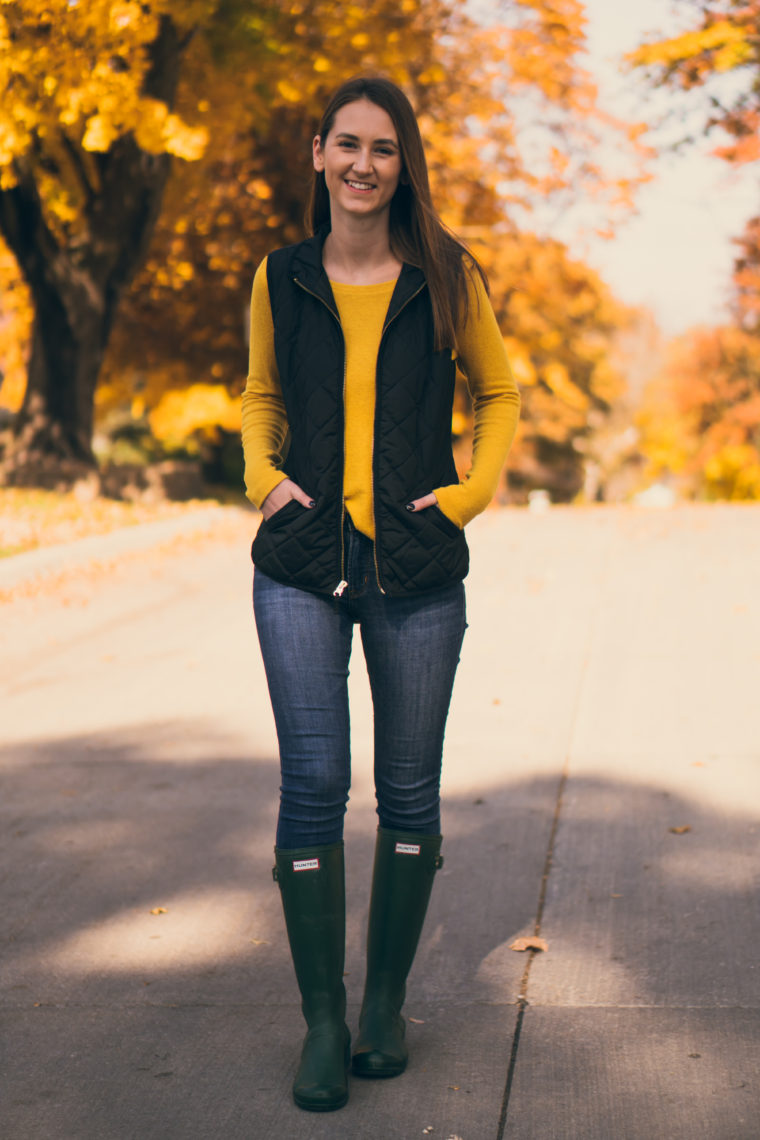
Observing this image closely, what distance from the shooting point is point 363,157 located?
2.88 meters

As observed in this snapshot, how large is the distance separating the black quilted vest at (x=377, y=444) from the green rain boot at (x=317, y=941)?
581mm

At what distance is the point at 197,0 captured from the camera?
522 inches

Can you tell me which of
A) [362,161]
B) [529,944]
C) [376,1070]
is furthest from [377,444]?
[529,944]

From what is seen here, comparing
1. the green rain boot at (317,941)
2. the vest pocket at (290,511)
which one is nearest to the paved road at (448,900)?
the green rain boot at (317,941)

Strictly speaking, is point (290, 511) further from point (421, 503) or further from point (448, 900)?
point (448, 900)

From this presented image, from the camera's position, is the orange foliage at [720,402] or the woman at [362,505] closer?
the woman at [362,505]

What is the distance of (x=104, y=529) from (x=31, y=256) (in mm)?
4991

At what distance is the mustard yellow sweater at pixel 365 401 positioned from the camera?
9.36 ft

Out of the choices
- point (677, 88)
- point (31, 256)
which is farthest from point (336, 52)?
point (677, 88)

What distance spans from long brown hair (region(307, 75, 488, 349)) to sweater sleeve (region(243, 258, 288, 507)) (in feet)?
1.02

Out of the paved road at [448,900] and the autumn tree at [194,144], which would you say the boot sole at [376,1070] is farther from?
the autumn tree at [194,144]

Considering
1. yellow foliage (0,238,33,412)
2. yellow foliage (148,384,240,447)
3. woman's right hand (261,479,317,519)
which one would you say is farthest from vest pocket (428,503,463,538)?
yellow foliage (148,384,240,447)

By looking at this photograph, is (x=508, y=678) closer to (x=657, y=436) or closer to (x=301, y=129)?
(x=301, y=129)

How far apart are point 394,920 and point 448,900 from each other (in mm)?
1140
